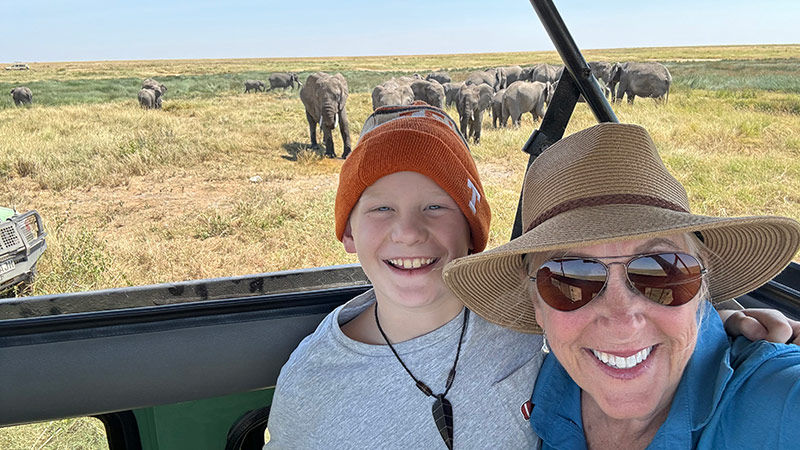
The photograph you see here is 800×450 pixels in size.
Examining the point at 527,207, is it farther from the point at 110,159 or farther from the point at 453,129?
the point at 110,159

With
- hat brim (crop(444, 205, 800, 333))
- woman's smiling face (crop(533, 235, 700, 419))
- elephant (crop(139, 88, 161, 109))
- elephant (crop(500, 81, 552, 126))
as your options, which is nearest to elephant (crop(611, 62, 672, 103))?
elephant (crop(500, 81, 552, 126))

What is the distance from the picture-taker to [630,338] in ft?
3.45

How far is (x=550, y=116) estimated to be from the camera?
180 centimetres

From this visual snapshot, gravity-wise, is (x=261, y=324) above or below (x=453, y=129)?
below

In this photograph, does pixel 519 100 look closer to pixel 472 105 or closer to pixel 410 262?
pixel 472 105

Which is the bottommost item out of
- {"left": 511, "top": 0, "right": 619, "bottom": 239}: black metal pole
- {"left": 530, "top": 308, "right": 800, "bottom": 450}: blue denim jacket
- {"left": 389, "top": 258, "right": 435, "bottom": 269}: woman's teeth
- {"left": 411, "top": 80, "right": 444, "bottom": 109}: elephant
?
{"left": 411, "top": 80, "right": 444, "bottom": 109}: elephant

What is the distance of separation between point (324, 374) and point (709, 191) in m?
5.55

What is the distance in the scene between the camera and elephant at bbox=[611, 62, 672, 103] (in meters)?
22.2

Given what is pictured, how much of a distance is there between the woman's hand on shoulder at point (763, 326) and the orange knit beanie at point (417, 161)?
1.82 ft

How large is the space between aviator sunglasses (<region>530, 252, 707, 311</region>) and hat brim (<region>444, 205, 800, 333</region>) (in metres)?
0.05

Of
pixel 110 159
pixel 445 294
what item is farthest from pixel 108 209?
pixel 445 294

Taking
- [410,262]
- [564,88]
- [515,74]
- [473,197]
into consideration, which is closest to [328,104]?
[564,88]

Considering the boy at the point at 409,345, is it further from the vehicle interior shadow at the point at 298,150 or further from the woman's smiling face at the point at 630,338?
the vehicle interior shadow at the point at 298,150

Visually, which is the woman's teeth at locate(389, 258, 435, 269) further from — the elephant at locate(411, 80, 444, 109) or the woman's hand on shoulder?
the elephant at locate(411, 80, 444, 109)
